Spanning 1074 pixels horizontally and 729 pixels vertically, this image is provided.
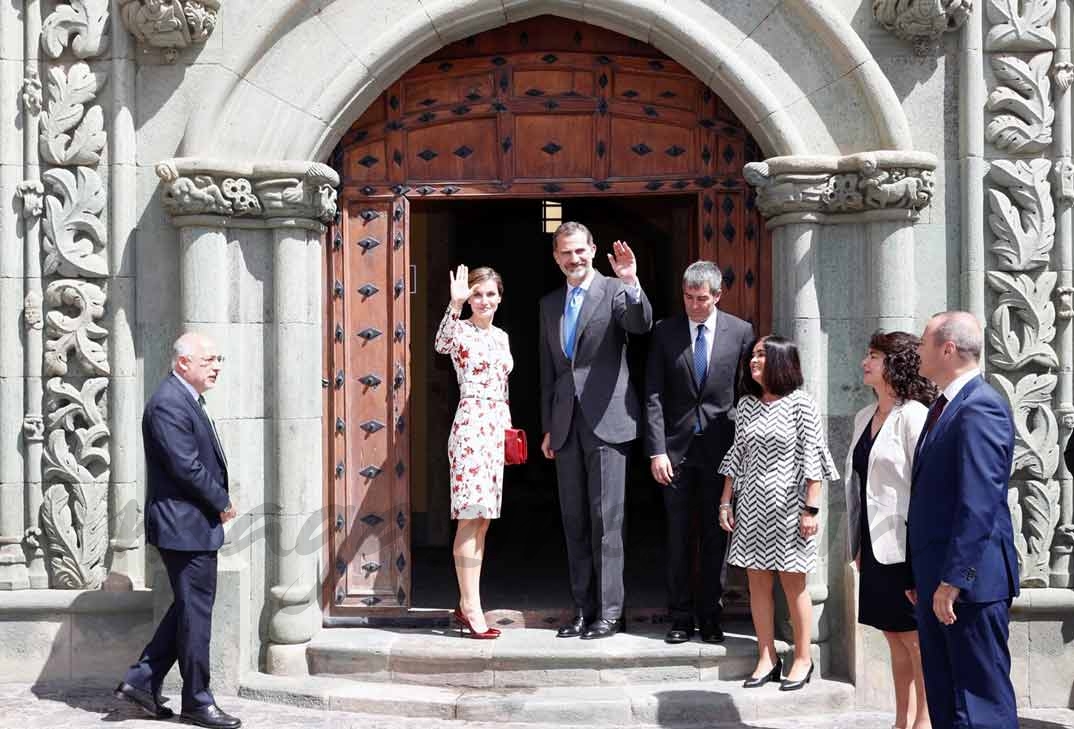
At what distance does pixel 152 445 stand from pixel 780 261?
10.7 ft

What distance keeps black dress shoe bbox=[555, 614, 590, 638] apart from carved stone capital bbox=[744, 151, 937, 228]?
229 cm

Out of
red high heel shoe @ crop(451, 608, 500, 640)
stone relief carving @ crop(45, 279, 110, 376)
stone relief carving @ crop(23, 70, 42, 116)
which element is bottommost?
red high heel shoe @ crop(451, 608, 500, 640)

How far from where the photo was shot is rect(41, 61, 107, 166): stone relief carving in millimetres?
7223

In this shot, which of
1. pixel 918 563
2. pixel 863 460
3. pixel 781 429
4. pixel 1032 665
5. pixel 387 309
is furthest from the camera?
pixel 387 309

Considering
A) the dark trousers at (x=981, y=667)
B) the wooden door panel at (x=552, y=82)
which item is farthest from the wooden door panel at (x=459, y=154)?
the dark trousers at (x=981, y=667)

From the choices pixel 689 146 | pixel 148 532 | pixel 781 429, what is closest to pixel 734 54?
pixel 689 146

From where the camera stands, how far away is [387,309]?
7707mm

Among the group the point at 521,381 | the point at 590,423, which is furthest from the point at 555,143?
the point at 521,381

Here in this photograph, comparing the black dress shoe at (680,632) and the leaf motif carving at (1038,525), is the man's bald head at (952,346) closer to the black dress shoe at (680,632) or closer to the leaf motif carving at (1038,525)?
the leaf motif carving at (1038,525)

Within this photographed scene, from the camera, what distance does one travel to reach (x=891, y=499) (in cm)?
590

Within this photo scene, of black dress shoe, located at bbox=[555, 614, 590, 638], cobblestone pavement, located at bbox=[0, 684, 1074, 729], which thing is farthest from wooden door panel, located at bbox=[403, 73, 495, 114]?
cobblestone pavement, located at bbox=[0, 684, 1074, 729]

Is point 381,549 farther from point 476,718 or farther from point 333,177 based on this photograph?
point 333,177

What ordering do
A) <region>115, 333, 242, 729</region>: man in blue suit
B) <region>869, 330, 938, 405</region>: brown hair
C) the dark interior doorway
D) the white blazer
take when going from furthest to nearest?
the dark interior doorway < <region>115, 333, 242, 729</region>: man in blue suit < <region>869, 330, 938, 405</region>: brown hair < the white blazer

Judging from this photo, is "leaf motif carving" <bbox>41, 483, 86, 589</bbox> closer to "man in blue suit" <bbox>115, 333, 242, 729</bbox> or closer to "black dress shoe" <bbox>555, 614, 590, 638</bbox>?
"man in blue suit" <bbox>115, 333, 242, 729</bbox>
